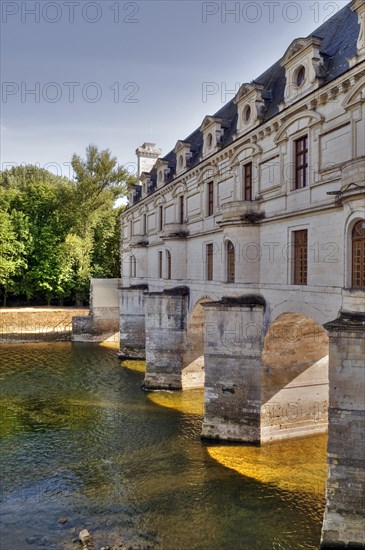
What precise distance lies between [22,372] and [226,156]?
1731 cm

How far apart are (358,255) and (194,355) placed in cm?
1326

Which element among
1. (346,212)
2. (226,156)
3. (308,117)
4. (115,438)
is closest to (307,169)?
(308,117)

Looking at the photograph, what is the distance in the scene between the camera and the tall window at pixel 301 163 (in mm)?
13000

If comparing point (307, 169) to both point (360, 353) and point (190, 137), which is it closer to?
point (360, 353)

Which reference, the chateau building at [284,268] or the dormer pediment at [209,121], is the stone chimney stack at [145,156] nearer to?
the chateau building at [284,268]

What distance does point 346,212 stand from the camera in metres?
10.4

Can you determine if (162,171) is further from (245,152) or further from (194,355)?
(194,355)

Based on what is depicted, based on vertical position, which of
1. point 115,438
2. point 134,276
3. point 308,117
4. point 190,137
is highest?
point 190,137

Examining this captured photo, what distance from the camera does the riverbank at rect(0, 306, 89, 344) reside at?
114 feet

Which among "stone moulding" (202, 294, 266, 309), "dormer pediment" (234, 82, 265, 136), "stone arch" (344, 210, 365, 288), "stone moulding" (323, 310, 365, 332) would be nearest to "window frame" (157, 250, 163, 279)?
"stone moulding" (202, 294, 266, 309)

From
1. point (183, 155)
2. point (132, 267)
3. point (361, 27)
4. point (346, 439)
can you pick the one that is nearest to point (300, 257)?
point (346, 439)

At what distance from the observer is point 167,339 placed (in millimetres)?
22016

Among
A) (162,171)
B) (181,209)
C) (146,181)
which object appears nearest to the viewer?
(181,209)

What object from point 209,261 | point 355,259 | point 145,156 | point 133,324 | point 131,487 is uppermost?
point 145,156
